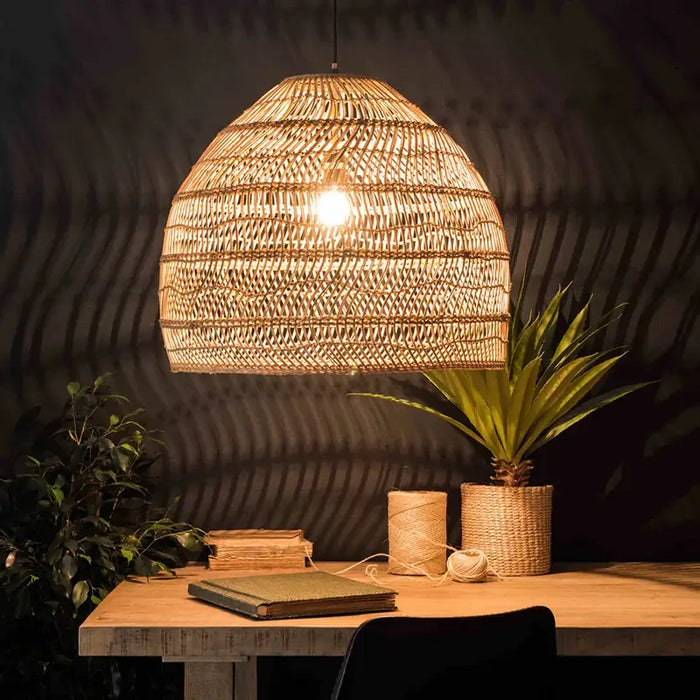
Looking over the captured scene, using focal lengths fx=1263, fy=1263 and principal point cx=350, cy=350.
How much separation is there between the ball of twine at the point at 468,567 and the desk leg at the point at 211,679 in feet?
2.21

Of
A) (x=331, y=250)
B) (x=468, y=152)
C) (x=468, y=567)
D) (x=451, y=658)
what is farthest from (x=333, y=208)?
(x=468, y=152)

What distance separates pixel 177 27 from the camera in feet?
11.2

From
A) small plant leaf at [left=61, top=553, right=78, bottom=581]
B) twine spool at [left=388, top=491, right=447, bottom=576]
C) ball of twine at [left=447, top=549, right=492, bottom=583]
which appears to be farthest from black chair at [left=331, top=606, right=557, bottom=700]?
small plant leaf at [left=61, top=553, right=78, bottom=581]

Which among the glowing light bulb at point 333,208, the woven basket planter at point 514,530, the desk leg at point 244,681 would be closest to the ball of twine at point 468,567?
the woven basket planter at point 514,530

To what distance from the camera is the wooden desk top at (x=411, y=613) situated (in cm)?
255

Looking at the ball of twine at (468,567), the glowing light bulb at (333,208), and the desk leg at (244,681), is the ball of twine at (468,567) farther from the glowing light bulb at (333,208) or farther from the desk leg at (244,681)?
the glowing light bulb at (333,208)

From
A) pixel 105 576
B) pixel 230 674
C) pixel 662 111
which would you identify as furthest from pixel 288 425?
pixel 662 111

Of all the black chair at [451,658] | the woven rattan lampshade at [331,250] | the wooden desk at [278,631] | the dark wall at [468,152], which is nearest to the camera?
the black chair at [451,658]

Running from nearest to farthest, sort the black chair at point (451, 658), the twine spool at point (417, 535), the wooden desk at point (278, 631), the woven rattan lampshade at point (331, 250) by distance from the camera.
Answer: the black chair at point (451, 658) < the woven rattan lampshade at point (331, 250) < the wooden desk at point (278, 631) < the twine spool at point (417, 535)

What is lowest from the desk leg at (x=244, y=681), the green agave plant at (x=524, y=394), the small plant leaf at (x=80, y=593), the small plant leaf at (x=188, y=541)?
the desk leg at (x=244, y=681)

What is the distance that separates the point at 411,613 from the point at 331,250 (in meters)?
0.90

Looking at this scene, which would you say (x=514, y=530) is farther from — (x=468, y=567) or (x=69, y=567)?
(x=69, y=567)

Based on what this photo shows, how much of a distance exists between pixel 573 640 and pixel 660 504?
3.10ft

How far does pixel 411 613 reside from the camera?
8.88ft
